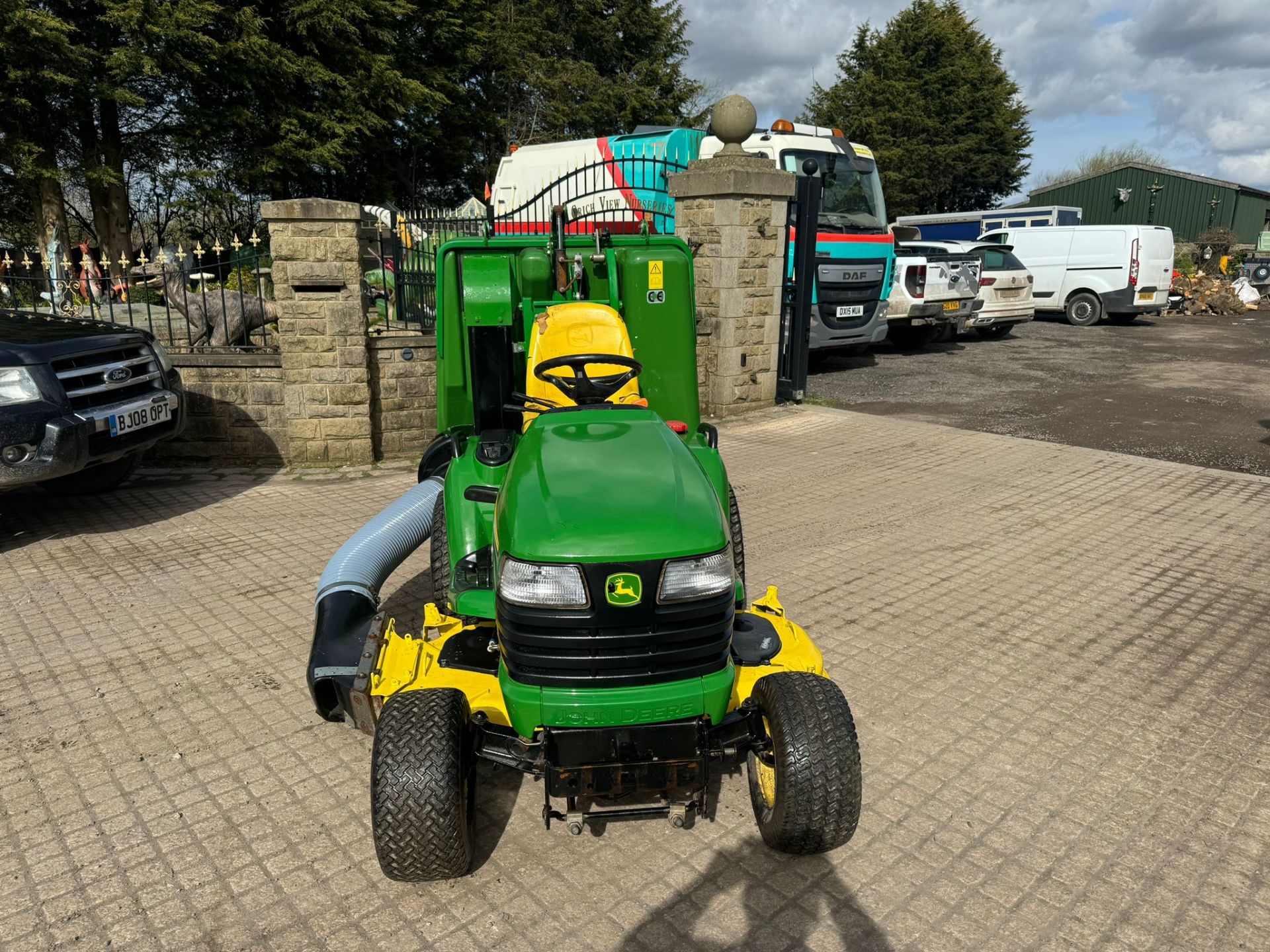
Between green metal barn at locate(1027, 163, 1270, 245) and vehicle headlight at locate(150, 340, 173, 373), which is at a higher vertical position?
green metal barn at locate(1027, 163, 1270, 245)

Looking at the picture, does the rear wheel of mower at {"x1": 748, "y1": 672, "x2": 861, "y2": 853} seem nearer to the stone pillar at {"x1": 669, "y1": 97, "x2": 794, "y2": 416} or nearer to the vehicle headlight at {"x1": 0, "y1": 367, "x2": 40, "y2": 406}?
the vehicle headlight at {"x1": 0, "y1": 367, "x2": 40, "y2": 406}

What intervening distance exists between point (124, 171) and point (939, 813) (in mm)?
26126

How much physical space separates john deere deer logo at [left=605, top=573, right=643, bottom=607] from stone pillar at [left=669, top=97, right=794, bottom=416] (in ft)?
24.7

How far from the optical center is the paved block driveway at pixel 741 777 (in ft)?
9.37

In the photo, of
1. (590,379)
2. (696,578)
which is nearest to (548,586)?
(696,578)

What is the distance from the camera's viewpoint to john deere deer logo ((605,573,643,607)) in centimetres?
264

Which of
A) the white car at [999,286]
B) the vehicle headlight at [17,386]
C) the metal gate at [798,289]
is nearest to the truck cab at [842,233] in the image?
the metal gate at [798,289]

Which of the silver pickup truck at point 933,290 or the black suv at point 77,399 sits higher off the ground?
the silver pickup truck at point 933,290


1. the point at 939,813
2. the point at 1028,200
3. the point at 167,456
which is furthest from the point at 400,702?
the point at 1028,200

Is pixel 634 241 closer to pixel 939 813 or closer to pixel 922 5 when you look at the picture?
pixel 939 813

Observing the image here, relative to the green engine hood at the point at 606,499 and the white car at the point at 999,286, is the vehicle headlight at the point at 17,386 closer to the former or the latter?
the green engine hood at the point at 606,499

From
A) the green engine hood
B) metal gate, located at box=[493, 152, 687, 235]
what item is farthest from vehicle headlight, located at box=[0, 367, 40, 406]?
metal gate, located at box=[493, 152, 687, 235]

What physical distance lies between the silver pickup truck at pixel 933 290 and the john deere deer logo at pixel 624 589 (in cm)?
1285

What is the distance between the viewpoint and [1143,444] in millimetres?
9469
